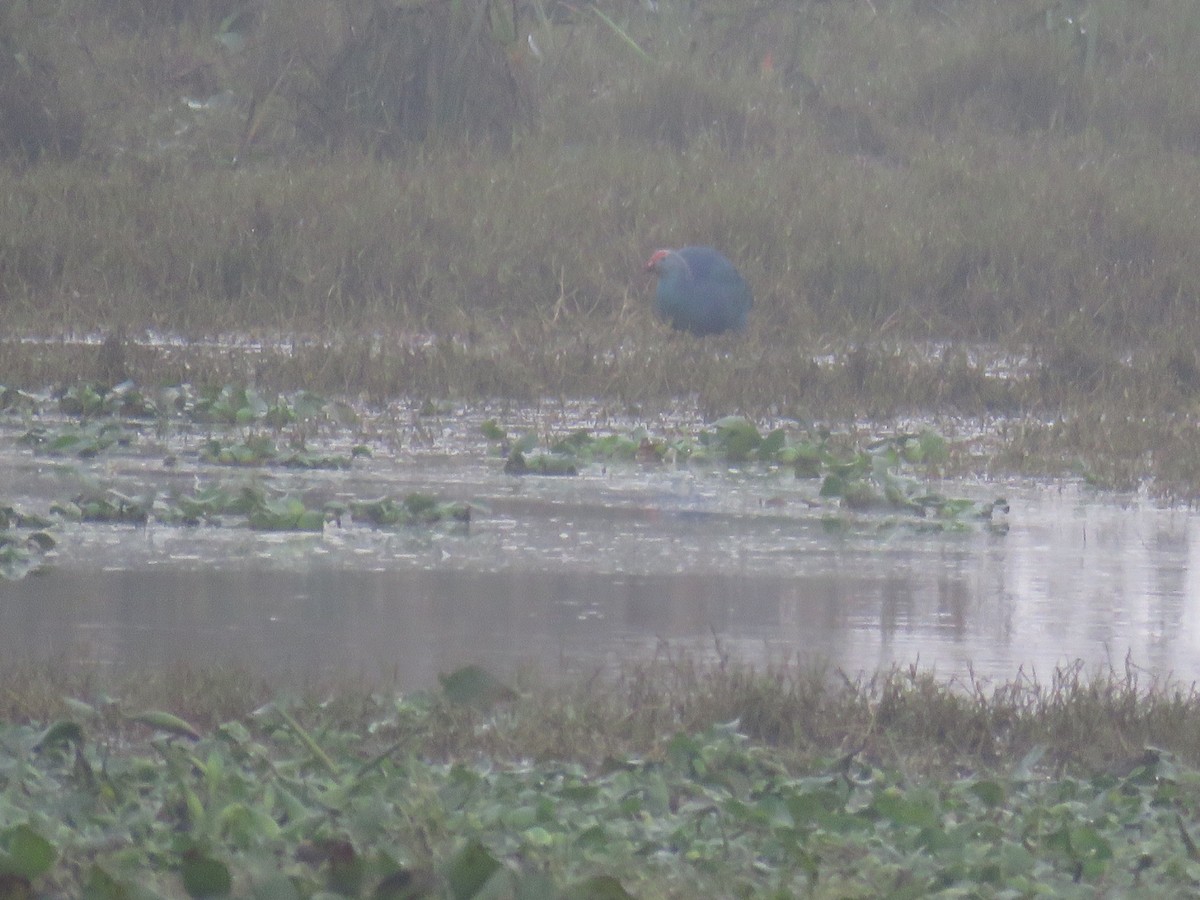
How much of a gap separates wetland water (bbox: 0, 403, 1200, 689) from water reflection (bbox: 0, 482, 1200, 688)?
0.04ft

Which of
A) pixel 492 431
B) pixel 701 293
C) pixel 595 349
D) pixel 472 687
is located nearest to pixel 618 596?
pixel 472 687

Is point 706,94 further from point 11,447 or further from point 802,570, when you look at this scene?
point 802,570

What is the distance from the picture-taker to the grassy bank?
361cm

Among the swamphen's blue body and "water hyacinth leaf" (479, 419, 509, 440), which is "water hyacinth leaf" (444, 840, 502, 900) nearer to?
"water hyacinth leaf" (479, 419, 509, 440)

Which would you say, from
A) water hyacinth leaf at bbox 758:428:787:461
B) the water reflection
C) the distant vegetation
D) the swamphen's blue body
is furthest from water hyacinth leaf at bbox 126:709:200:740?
the swamphen's blue body

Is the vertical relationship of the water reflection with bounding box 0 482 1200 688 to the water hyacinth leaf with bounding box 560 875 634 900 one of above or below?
below

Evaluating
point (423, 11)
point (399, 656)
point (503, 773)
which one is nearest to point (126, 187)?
point (423, 11)

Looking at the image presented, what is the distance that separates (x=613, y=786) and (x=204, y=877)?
1179mm

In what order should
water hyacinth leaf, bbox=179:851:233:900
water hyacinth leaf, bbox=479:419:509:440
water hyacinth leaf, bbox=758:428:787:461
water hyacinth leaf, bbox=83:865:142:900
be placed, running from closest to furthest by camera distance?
water hyacinth leaf, bbox=83:865:142:900 → water hyacinth leaf, bbox=179:851:233:900 → water hyacinth leaf, bbox=758:428:787:461 → water hyacinth leaf, bbox=479:419:509:440

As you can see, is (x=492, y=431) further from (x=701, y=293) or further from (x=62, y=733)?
(x=62, y=733)

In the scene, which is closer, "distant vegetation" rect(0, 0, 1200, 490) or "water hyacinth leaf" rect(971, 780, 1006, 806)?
"water hyacinth leaf" rect(971, 780, 1006, 806)

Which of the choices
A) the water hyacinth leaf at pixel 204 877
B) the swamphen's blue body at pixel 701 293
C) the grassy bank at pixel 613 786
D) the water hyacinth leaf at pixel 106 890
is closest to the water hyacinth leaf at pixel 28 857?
the grassy bank at pixel 613 786

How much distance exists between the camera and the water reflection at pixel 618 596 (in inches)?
223

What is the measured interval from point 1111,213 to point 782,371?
437cm
